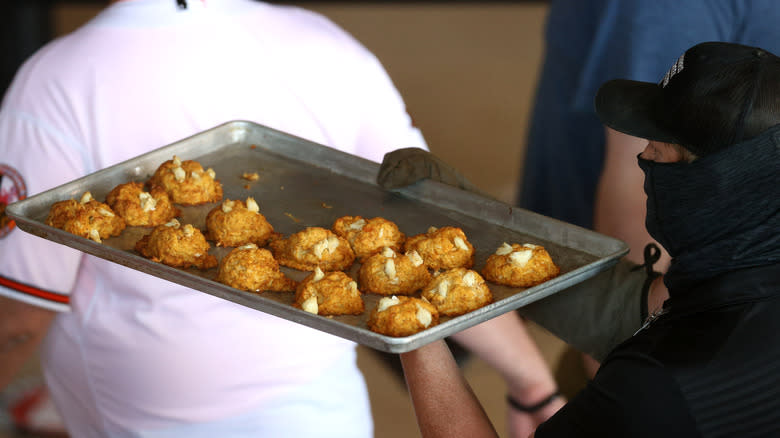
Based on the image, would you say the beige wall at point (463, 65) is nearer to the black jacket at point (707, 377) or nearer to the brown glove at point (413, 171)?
the brown glove at point (413, 171)

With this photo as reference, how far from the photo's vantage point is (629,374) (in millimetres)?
918

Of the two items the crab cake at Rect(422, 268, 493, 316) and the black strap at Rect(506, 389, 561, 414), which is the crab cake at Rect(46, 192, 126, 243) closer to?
the crab cake at Rect(422, 268, 493, 316)

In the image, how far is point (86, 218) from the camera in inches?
46.5

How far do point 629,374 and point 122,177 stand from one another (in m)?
0.89

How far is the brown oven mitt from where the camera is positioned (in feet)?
4.17

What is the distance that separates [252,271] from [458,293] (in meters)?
0.29

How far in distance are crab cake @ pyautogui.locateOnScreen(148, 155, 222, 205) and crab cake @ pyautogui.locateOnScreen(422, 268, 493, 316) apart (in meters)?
0.46

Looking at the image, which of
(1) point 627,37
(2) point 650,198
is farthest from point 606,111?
(1) point 627,37

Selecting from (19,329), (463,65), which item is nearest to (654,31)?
(19,329)

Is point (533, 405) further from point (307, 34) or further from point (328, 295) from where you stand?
point (307, 34)

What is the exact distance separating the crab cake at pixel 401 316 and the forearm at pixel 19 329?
2.40ft

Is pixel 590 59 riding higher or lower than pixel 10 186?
higher

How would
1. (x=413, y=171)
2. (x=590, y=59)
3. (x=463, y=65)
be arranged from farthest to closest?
(x=463, y=65) → (x=590, y=59) → (x=413, y=171)

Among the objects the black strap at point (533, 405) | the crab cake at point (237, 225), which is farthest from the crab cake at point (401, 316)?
the black strap at point (533, 405)
